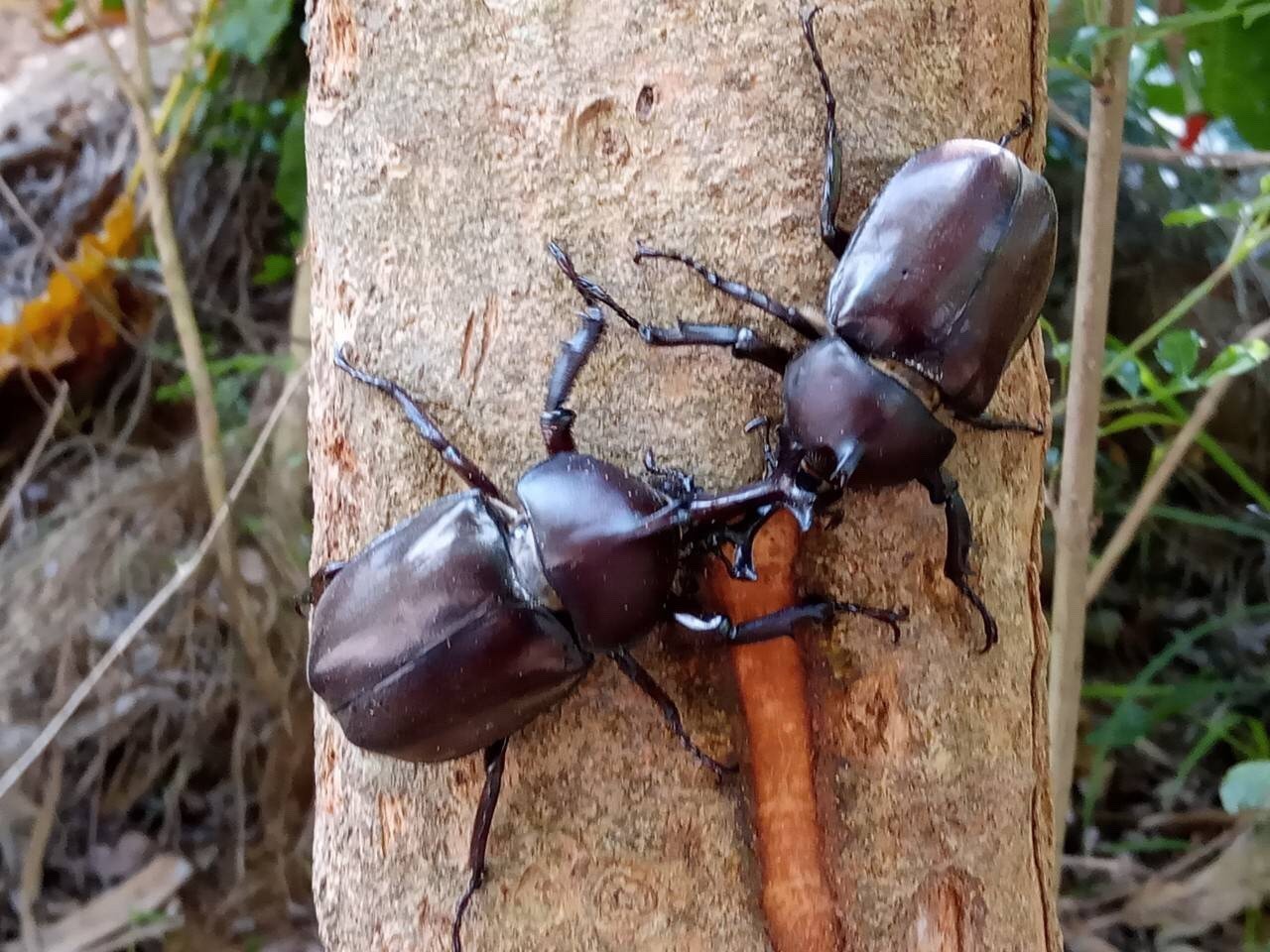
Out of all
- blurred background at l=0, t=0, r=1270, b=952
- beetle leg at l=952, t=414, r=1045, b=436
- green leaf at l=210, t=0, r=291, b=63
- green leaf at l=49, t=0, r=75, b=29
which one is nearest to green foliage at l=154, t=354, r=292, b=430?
blurred background at l=0, t=0, r=1270, b=952

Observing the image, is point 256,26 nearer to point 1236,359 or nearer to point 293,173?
point 293,173

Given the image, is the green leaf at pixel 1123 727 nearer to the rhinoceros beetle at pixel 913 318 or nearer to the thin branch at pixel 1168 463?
the thin branch at pixel 1168 463

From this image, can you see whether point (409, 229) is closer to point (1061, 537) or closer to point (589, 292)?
point (589, 292)

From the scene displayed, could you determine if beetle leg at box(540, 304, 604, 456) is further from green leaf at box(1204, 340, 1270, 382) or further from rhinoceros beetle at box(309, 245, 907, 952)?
green leaf at box(1204, 340, 1270, 382)

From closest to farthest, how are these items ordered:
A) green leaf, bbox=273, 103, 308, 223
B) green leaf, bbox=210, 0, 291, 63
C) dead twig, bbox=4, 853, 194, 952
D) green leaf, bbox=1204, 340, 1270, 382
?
1. green leaf, bbox=1204, 340, 1270, 382
2. green leaf, bbox=210, 0, 291, 63
3. dead twig, bbox=4, 853, 194, 952
4. green leaf, bbox=273, 103, 308, 223

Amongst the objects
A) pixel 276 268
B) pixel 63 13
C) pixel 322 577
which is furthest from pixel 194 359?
pixel 322 577

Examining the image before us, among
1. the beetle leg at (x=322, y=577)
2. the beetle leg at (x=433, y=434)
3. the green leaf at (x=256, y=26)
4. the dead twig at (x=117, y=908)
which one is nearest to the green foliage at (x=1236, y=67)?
the beetle leg at (x=433, y=434)
